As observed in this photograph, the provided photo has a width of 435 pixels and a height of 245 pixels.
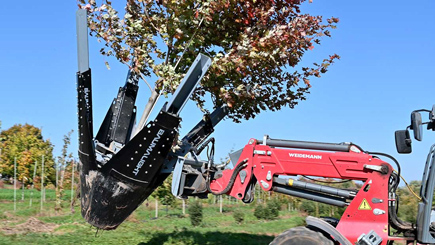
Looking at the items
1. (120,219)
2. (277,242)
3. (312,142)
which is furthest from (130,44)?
(277,242)

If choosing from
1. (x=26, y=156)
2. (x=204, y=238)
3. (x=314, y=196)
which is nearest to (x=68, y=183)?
(x=26, y=156)

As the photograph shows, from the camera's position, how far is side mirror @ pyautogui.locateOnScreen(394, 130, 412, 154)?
18.9 feet

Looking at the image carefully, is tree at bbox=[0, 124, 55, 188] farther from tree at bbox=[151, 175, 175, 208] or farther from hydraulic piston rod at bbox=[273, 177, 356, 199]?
hydraulic piston rod at bbox=[273, 177, 356, 199]

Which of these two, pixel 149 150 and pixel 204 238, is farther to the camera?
pixel 204 238

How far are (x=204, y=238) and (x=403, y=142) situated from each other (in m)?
5.48

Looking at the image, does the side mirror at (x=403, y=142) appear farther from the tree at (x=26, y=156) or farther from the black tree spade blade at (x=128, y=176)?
the tree at (x=26, y=156)

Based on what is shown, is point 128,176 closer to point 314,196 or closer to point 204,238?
point 314,196

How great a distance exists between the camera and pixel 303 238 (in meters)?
6.04

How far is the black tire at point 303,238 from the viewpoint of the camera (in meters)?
5.96

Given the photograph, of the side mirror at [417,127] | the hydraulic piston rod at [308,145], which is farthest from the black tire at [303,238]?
the side mirror at [417,127]

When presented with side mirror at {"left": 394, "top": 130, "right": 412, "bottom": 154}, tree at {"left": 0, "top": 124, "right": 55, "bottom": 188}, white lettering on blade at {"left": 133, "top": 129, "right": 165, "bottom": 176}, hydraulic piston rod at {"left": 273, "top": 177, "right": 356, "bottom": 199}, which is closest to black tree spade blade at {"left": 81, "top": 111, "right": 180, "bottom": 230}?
white lettering on blade at {"left": 133, "top": 129, "right": 165, "bottom": 176}

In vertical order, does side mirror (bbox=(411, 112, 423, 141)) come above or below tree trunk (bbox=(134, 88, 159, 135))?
below

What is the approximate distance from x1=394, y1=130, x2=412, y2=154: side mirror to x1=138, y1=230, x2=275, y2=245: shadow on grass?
193 inches

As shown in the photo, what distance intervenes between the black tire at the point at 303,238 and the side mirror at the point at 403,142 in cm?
146
